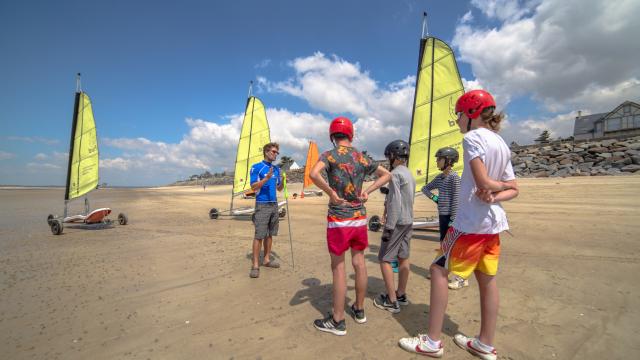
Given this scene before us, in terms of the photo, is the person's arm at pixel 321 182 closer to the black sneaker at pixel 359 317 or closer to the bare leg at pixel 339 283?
the bare leg at pixel 339 283

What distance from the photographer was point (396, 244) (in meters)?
3.29

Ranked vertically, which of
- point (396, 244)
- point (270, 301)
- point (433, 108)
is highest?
point (433, 108)

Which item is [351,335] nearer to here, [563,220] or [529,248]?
[529,248]

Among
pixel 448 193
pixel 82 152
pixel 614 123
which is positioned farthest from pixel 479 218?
pixel 614 123

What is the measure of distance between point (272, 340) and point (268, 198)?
2628 mm

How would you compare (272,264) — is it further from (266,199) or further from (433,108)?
(433,108)

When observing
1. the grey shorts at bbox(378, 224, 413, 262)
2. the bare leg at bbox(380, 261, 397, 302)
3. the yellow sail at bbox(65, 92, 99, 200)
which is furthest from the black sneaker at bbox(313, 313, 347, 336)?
the yellow sail at bbox(65, 92, 99, 200)

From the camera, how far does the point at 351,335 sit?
9.25ft

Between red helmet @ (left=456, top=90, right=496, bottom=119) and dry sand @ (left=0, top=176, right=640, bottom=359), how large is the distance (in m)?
2.17

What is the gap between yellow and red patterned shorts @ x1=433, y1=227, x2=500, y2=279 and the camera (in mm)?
2195

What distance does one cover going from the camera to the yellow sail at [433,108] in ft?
23.1

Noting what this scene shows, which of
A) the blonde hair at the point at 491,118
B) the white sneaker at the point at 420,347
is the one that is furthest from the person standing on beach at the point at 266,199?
the blonde hair at the point at 491,118

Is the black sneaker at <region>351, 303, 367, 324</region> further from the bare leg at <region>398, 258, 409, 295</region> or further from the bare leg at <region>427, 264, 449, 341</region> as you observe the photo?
the bare leg at <region>427, 264, 449, 341</region>

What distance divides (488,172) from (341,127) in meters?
1.40
